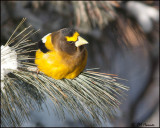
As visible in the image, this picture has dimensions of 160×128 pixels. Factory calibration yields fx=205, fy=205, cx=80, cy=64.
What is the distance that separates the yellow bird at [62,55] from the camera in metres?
0.51

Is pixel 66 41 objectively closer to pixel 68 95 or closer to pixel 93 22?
pixel 68 95

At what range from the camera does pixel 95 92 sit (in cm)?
55

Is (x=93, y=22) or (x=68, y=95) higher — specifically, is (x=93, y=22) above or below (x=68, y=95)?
above

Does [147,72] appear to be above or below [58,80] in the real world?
below

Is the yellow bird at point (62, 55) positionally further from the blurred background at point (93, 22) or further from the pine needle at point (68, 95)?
the blurred background at point (93, 22)

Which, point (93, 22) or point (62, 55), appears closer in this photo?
point (62, 55)

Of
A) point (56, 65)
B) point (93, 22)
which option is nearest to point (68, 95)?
point (56, 65)

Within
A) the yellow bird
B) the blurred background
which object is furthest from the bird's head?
the blurred background

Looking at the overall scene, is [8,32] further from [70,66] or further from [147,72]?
[147,72]

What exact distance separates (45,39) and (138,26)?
705mm

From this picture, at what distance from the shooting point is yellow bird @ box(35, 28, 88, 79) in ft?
1.68

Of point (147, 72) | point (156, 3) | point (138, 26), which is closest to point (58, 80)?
point (138, 26)

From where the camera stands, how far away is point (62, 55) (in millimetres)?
527

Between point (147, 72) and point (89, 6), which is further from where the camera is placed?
point (147, 72)
